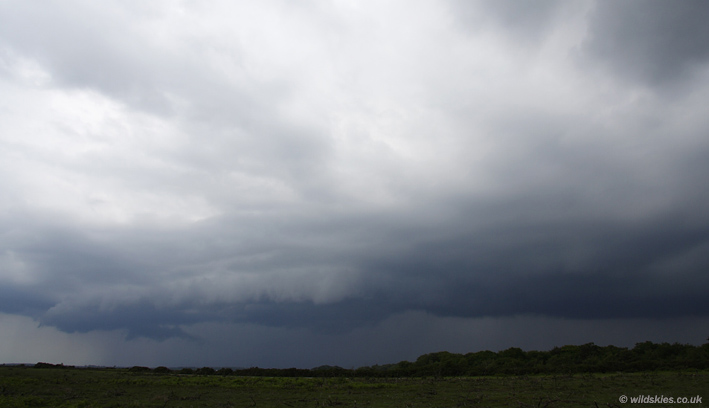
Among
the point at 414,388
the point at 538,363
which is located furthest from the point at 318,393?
the point at 538,363

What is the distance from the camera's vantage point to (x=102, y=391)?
5000 cm

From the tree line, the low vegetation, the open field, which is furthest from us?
the tree line

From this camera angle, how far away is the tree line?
219ft

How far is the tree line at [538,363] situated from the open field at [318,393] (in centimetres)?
1813

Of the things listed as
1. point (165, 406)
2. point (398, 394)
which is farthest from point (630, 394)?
point (165, 406)

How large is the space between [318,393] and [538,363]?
186ft

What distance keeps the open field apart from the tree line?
18.1 m

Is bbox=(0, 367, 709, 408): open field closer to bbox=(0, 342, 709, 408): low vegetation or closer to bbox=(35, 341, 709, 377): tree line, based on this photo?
bbox=(0, 342, 709, 408): low vegetation

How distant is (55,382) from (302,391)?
37392 millimetres

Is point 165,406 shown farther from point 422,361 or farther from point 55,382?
point 422,361

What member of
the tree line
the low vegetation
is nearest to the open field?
the low vegetation

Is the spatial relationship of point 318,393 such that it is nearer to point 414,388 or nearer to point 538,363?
point 414,388

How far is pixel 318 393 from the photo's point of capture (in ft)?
158

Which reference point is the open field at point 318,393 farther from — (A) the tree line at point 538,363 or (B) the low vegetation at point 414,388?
(A) the tree line at point 538,363
